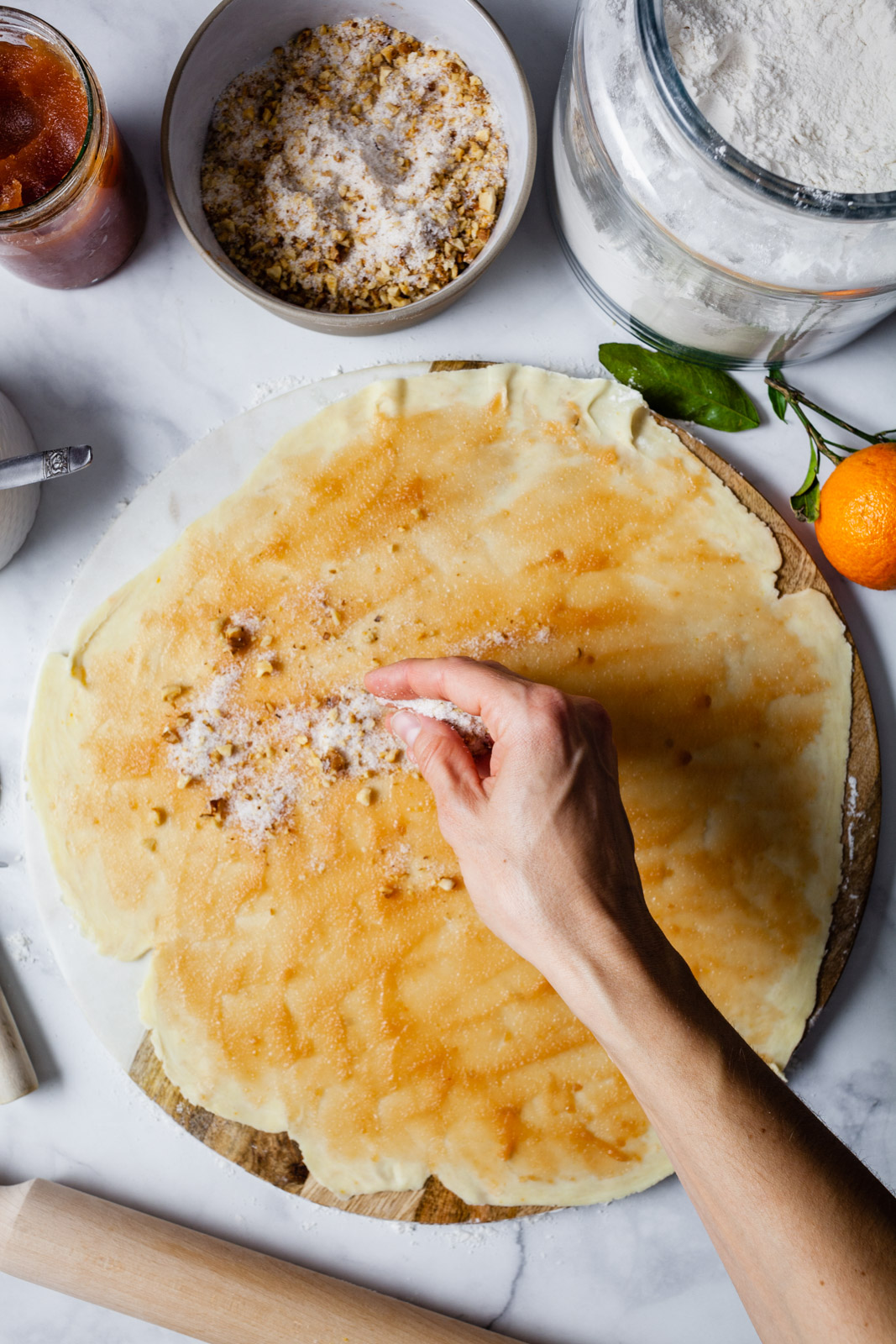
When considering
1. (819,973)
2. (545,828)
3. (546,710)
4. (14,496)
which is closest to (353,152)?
(14,496)

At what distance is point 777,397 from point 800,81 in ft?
1.20

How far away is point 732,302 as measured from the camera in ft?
3.24

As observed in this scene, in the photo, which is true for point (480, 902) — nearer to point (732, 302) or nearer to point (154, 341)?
point (732, 302)

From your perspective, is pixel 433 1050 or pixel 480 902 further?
pixel 433 1050

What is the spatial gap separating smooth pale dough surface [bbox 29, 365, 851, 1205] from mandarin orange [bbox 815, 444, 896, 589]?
7cm

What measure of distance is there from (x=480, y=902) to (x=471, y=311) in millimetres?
754

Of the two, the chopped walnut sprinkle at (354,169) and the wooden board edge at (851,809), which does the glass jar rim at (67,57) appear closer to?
the chopped walnut sprinkle at (354,169)

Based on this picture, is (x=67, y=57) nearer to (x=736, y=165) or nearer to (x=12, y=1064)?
(x=736, y=165)

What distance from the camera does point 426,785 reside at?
3.58 feet

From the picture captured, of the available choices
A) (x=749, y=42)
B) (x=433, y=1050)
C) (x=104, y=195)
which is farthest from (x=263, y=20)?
(x=433, y=1050)

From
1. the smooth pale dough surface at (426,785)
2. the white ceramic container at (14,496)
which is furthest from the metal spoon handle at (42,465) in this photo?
the smooth pale dough surface at (426,785)

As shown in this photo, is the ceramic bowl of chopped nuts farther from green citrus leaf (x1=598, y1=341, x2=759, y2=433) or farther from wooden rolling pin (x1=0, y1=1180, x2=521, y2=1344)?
wooden rolling pin (x1=0, y1=1180, x2=521, y2=1344)

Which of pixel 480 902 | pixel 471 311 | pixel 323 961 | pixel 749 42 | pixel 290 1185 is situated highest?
pixel 749 42

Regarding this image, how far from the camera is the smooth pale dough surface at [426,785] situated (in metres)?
1.09
